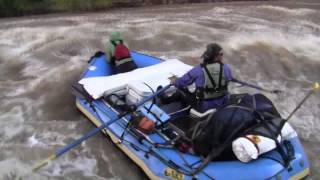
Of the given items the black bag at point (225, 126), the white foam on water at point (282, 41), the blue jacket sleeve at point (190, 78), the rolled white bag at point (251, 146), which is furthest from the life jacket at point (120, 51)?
the white foam on water at point (282, 41)

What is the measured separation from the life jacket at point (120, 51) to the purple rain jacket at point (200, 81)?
1.67 m

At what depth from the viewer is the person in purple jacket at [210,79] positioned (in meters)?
5.10

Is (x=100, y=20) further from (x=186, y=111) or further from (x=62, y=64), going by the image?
(x=186, y=111)

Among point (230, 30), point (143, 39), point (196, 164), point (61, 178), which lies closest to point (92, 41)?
point (143, 39)

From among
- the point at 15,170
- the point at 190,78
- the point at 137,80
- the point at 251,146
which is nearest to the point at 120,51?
the point at 137,80

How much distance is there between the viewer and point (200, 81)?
5191 millimetres

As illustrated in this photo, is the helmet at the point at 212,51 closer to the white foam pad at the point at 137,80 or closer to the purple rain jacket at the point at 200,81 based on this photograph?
the purple rain jacket at the point at 200,81

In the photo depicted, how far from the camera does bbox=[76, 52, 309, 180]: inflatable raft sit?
4.57 m

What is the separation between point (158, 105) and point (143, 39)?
4.20 meters

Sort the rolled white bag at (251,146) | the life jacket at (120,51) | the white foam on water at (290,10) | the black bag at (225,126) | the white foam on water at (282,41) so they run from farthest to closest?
the white foam on water at (290,10) → the white foam on water at (282,41) → the life jacket at (120,51) → the black bag at (225,126) → the rolled white bag at (251,146)

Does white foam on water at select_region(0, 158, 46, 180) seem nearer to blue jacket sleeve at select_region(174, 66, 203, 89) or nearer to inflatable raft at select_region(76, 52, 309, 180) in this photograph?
inflatable raft at select_region(76, 52, 309, 180)

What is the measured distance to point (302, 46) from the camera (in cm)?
930

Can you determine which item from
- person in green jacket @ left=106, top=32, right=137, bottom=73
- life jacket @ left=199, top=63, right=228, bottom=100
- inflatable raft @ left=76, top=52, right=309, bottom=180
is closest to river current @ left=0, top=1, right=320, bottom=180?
inflatable raft @ left=76, top=52, right=309, bottom=180

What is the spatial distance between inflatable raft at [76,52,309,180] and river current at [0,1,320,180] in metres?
0.42
